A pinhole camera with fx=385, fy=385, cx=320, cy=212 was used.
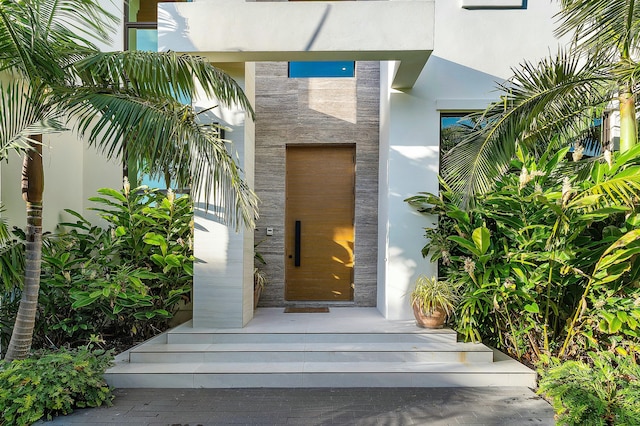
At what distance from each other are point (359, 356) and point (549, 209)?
2608 mm

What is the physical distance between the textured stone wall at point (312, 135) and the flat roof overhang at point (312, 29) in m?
1.95


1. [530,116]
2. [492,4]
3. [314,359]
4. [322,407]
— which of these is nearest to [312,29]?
[530,116]

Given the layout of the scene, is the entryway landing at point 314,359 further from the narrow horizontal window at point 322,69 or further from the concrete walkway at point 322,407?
the narrow horizontal window at point 322,69

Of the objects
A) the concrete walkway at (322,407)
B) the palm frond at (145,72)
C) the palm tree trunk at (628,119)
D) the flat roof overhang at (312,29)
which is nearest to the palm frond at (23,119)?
the palm frond at (145,72)

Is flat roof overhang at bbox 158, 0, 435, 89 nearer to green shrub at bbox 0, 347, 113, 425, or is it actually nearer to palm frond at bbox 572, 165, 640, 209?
palm frond at bbox 572, 165, 640, 209

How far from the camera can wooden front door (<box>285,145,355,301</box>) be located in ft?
21.5

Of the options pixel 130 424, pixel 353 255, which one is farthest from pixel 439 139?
pixel 130 424

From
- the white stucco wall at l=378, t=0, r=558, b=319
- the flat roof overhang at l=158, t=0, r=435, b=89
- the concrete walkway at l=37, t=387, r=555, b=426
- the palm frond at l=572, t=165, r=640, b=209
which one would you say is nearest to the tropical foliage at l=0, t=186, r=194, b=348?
the concrete walkway at l=37, t=387, r=555, b=426

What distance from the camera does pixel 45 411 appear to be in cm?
346

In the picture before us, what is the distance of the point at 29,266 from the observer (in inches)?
144

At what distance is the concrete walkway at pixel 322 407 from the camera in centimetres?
342

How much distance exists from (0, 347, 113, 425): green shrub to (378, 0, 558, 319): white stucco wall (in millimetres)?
3532

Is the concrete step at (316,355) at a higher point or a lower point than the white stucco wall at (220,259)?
lower

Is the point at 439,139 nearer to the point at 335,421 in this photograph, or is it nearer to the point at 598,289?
the point at 598,289
